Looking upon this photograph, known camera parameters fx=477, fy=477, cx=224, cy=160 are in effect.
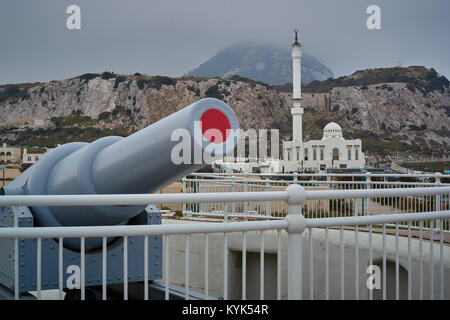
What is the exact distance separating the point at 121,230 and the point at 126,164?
1055mm

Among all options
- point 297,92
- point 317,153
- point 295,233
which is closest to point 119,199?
point 295,233

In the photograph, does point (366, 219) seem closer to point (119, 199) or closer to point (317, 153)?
point (119, 199)

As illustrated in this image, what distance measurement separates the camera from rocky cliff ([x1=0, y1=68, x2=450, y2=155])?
129 meters

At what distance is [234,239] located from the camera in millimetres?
10508

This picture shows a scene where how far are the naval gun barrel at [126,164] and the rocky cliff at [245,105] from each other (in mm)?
117355

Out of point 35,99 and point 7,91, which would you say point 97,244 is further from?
point 7,91

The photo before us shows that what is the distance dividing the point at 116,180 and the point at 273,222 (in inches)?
58.9

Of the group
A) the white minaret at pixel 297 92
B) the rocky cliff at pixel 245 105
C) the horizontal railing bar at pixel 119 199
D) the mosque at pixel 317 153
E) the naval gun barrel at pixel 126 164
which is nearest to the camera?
the horizontal railing bar at pixel 119 199

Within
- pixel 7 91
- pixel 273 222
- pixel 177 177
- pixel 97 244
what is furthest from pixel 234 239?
pixel 7 91

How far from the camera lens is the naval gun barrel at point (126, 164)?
134 inches

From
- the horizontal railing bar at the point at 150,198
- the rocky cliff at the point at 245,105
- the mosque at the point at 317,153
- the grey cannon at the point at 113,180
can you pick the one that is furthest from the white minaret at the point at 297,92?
the horizontal railing bar at the point at 150,198

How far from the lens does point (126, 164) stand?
3820 millimetres

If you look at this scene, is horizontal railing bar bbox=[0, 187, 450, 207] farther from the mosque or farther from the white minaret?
the mosque

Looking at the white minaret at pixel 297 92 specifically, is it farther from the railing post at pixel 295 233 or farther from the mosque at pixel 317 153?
the railing post at pixel 295 233
